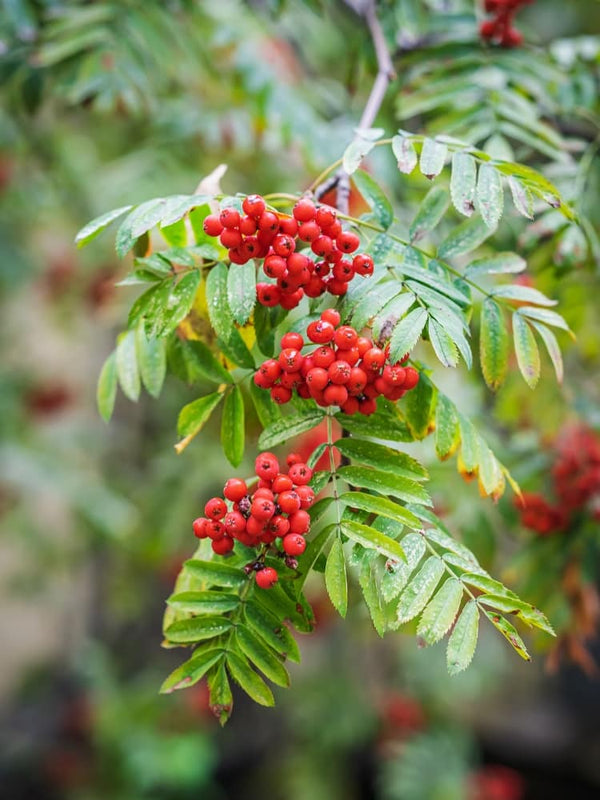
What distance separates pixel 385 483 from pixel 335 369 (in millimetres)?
153

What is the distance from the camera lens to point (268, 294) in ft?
2.63

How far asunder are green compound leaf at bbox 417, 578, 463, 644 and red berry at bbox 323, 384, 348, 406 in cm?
23

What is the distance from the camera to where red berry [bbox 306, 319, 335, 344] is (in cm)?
75

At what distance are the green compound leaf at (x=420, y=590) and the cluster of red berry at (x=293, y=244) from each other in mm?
319

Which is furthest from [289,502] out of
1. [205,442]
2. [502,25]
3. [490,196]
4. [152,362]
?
[205,442]

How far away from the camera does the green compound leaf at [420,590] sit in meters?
0.73

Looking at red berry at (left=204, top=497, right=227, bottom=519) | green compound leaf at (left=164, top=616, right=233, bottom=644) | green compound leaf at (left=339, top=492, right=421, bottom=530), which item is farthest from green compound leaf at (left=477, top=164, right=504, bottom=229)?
green compound leaf at (left=164, top=616, right=233, bottom=644)

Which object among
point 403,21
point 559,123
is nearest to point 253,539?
point 403,21

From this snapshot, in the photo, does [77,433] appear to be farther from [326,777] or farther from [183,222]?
[183,222]

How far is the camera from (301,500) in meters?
0.74

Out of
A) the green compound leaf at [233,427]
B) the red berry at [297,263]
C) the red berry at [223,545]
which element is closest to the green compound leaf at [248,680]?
the red berry at [223,545]

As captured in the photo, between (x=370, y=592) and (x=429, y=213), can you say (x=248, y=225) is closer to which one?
(x=429, y=213)

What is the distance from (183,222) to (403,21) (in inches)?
29.0

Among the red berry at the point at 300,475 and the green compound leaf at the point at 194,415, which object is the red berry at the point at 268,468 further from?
the green compound leaf at the point at 194,415
